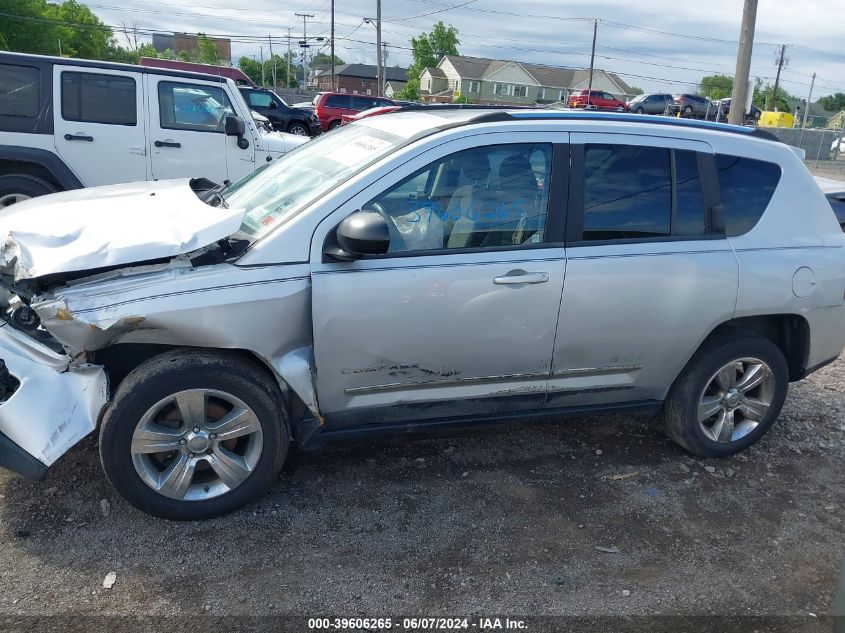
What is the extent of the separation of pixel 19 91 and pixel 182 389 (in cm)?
573

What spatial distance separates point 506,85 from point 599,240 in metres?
94.6

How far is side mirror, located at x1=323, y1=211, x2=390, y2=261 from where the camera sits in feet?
9.82

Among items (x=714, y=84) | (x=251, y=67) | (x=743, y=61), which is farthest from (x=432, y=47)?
(x=743, y=61)

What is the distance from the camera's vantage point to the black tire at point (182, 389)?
9.85 feet

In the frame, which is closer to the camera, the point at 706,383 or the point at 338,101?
the point at 706,383

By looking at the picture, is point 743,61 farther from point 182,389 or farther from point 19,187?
point 182,389

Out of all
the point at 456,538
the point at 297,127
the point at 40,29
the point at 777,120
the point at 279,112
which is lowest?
the point at 456,538

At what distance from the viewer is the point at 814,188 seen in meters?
4.06

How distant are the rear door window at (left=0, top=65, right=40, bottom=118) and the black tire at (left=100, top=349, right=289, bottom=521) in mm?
5431

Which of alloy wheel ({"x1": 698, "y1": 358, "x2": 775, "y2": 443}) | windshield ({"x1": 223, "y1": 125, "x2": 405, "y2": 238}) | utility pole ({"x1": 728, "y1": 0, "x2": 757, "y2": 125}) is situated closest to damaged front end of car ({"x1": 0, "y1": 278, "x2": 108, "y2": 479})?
windshield ({"x1": 223, "y1": 125, "x2": 405, "y2": 238})

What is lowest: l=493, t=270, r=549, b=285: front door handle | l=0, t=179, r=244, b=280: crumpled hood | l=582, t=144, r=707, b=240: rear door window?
l=493, t=270, r=549, b=285: front door handle

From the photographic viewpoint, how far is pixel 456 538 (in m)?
3.25

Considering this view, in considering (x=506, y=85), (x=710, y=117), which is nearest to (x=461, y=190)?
(x=710, y=117)

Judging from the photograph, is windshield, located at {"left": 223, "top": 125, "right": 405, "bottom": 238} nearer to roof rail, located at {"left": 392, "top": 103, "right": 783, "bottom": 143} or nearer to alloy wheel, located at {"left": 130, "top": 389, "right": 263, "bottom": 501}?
roof rail, located at {"left": 392, "top": 103, "right": 783, "bottom": 143}
